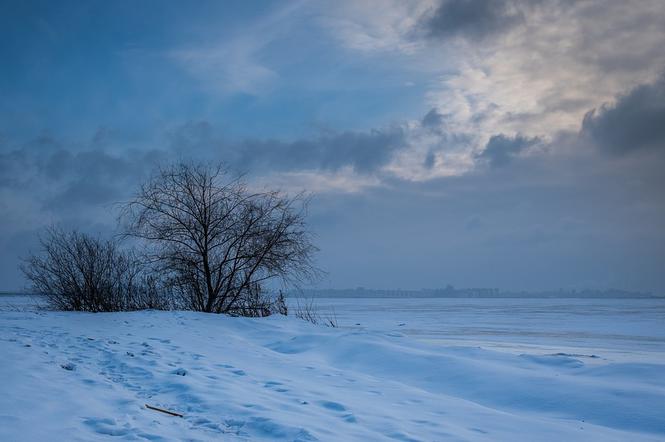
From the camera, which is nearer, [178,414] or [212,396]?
[178,414]

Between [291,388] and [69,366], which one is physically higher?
[69,366]

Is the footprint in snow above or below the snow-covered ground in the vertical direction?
above

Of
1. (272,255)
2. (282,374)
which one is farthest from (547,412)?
(272,255)

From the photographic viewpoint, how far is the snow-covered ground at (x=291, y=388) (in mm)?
4445

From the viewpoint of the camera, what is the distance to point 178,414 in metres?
4.74

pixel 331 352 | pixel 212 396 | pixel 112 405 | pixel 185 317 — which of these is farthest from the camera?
pixel 185 317

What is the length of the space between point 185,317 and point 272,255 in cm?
364

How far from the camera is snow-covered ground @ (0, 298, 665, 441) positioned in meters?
4.45

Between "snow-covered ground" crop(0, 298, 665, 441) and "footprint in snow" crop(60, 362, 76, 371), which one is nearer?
"snow-covered ground" crop(0, 298, 665, 441)

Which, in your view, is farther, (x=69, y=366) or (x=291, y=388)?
(x=291, y=388)

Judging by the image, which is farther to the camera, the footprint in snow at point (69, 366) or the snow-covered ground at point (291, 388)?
the footprint in snow at point (69, 366)

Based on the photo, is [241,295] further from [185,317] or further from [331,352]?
[331,352]

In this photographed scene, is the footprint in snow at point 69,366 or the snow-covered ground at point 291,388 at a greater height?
the footprint in snow at point 69,366

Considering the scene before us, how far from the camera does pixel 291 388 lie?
21.2 ft
